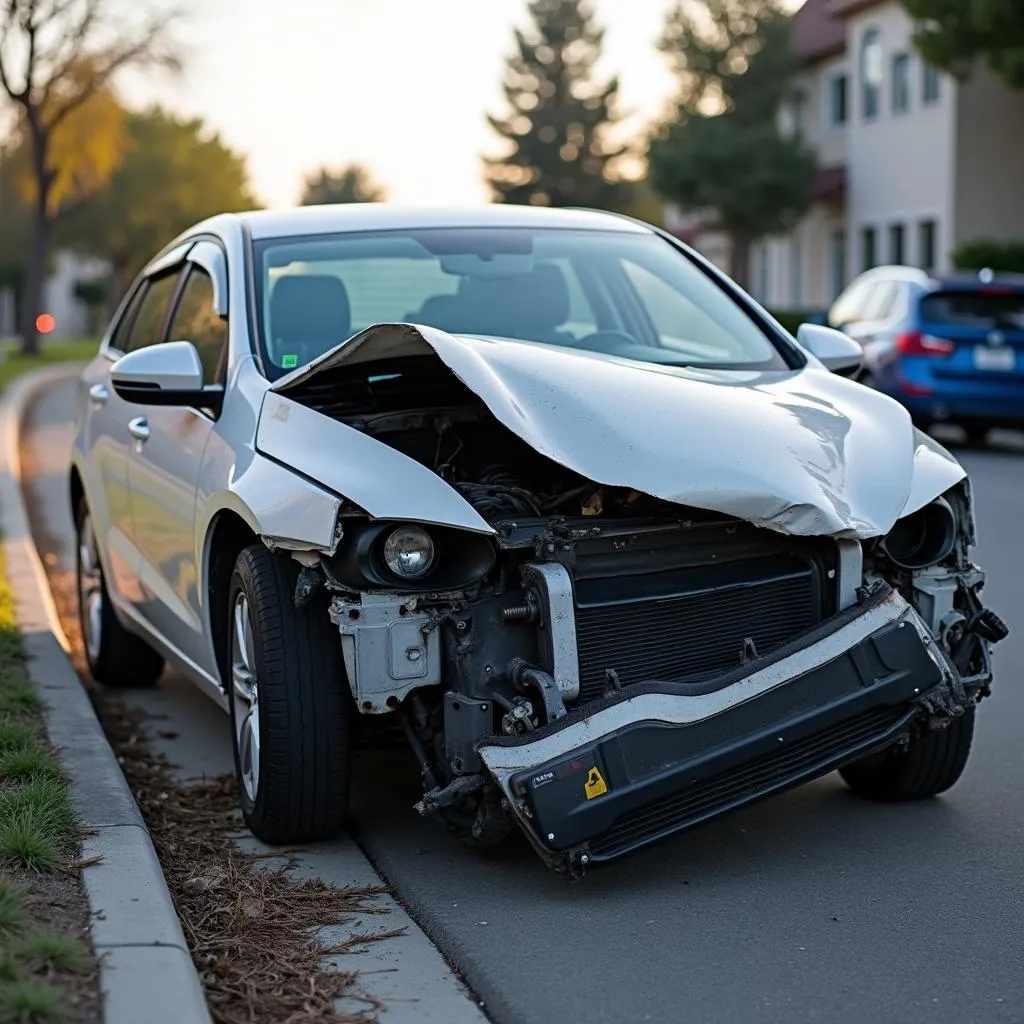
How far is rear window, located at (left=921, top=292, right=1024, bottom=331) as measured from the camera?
1662cm

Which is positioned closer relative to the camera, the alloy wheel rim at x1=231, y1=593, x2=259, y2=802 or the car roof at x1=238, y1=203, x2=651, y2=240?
the alloy wheel rim at x1=231, y1=593, x2=259, y2=802

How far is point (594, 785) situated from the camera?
4238mm

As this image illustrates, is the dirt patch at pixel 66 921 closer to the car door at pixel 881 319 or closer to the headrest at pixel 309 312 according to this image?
the headrest at pixel 309 312

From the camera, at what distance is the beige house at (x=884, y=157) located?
34.6m

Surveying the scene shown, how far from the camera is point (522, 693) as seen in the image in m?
4.44

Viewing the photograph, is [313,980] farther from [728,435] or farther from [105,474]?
[105,474]

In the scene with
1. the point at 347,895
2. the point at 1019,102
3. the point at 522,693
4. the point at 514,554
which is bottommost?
the point at 347,895

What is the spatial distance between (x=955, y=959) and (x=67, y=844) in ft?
6.86

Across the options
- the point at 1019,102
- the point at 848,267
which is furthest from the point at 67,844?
the point at 848,267

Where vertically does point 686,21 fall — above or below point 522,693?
above

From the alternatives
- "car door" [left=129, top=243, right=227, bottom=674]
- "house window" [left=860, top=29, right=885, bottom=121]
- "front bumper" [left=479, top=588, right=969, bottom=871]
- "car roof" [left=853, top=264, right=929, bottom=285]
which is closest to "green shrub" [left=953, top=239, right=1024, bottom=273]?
"house window" [left=860, top=29, right=885, bottom=121]

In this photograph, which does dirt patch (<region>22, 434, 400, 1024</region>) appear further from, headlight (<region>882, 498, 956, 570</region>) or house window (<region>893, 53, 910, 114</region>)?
house window (<region>893, 53, 910, 114</region>)

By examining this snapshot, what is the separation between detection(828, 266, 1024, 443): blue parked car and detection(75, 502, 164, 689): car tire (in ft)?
35.1

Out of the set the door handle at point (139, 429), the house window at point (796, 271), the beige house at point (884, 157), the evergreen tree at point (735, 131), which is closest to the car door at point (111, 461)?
the door handle at point (139, 429)
